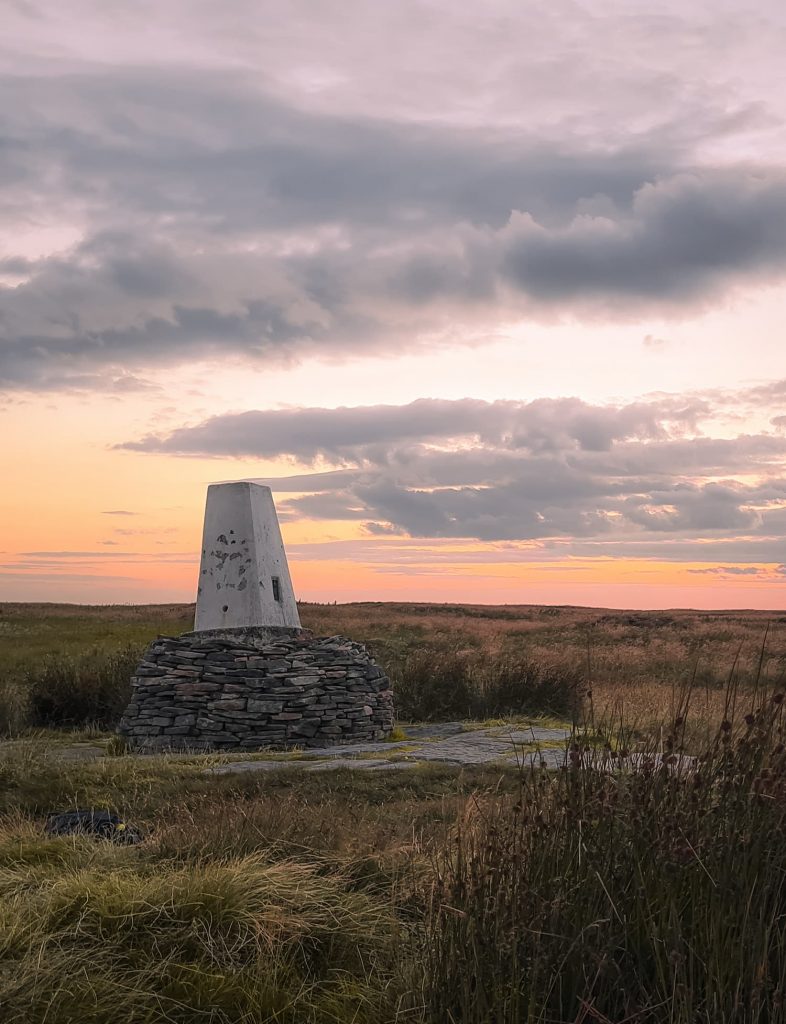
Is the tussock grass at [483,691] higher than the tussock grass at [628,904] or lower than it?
lower

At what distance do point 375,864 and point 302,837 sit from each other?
71 centimetres

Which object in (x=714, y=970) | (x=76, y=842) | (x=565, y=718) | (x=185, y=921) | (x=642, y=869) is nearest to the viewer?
(x=714, y=970)

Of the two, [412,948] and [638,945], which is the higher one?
[638,945]

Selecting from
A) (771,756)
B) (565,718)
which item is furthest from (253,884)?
(565,718)

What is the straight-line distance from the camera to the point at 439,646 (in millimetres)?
27906

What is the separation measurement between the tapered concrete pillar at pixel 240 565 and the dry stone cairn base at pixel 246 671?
16 mm

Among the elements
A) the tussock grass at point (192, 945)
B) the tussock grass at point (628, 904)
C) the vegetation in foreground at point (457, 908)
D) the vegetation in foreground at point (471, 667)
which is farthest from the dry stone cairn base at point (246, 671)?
the tussock grass at point (628, 904)

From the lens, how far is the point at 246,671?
14336 mm

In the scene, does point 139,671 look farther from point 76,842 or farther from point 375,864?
point 375,864

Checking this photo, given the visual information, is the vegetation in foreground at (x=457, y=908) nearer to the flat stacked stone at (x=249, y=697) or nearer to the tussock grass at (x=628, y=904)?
the tussock grass at (x=628, y=904)

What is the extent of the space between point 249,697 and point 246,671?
0.38 meters

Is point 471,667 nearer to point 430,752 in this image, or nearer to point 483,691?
point 483,691

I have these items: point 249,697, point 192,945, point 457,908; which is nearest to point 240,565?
point 249,697

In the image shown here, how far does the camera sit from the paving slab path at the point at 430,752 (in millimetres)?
10875
